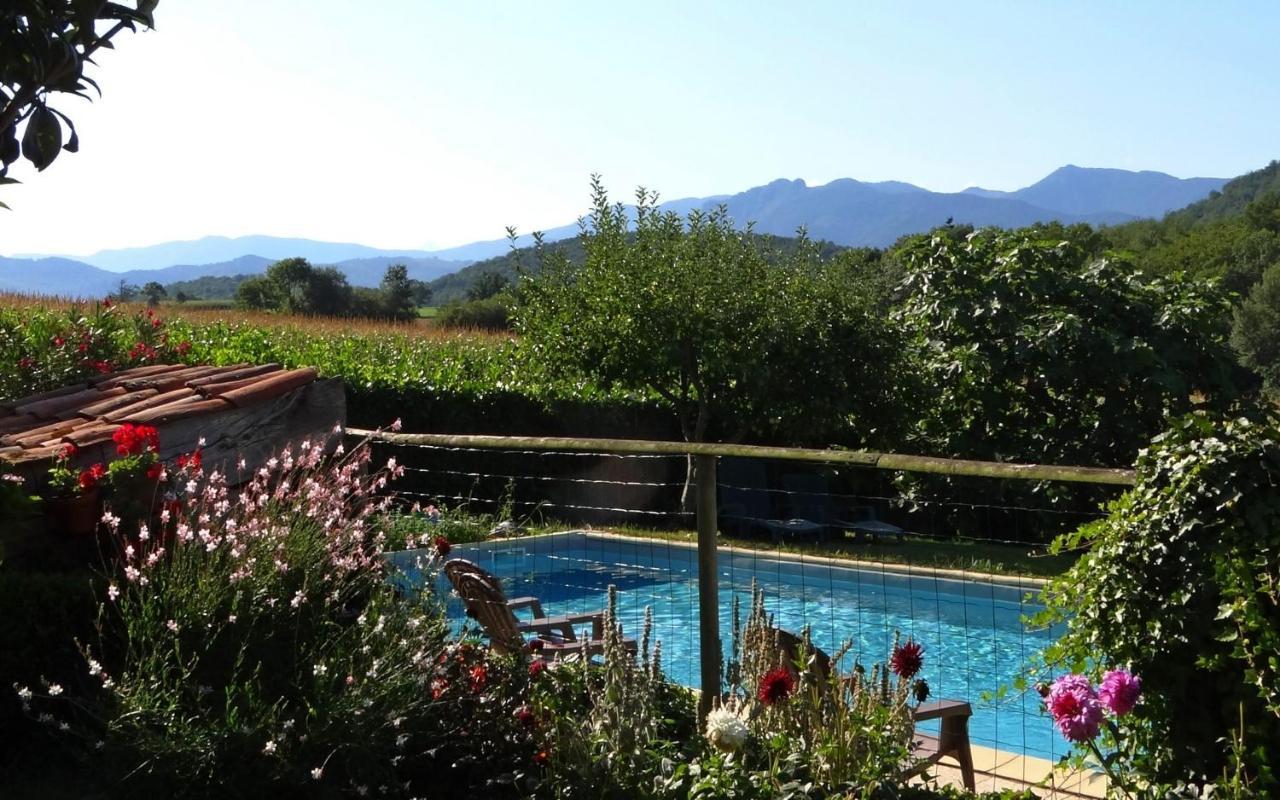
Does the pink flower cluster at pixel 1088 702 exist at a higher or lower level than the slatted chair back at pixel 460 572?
higher

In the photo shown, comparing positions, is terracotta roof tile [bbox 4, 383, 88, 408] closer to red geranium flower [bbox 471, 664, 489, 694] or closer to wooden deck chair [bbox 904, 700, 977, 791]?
red geranium flower [bbox 471, 664, 489, 694]

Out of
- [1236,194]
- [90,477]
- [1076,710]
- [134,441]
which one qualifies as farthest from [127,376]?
[1236,194]

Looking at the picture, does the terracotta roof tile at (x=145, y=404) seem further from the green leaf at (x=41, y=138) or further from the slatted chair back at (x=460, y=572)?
the green leaf at (x=41, y=138)

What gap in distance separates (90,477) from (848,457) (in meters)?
3.41

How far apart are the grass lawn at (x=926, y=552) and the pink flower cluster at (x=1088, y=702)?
23.4 ft

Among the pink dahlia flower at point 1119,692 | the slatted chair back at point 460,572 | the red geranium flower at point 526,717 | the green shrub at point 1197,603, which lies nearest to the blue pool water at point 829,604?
the slatted chair back at point 460,572

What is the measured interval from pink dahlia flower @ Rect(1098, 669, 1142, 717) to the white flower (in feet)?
3.45

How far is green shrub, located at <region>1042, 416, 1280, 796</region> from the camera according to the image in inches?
127

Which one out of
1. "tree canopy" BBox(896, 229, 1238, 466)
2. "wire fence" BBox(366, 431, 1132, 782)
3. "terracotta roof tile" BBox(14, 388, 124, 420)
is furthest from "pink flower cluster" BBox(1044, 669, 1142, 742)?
"tree canopy" BBox(896, 229, 1238, 466)

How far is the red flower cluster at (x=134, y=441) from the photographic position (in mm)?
5492

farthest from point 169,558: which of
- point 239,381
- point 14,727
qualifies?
point 239,381

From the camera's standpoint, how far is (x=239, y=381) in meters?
6.88

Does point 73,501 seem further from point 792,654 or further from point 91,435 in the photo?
point 792,654

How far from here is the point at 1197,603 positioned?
3.35 meters
